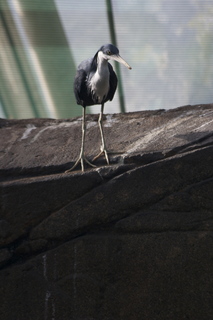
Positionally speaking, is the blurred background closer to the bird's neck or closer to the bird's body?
the bird's body

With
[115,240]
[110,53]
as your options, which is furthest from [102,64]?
[115,240]

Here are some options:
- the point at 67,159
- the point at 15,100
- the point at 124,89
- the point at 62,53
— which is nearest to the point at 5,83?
the point at 15,100

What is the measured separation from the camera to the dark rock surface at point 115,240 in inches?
124

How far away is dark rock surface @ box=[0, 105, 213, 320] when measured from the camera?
3152mm

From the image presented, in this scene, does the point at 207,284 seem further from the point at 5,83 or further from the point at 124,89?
the point at 5,83

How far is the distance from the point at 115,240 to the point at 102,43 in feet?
8.88

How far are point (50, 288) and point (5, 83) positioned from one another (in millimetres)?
2859

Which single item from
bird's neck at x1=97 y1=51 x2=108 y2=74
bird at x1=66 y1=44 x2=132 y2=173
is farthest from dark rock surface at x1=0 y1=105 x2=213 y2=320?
bird's neck at x1=97 y1=51 x2=108 y2=74

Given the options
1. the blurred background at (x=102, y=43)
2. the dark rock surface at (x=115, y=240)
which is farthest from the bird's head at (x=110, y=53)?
the blurred background at (x=102, y=43)

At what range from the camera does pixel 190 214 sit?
127 inches

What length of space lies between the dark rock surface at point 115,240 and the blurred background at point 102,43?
2.12 m

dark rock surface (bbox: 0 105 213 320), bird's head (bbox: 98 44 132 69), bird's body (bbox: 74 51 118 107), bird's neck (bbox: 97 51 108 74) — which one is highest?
bird's head (bbox: 98 44 132 69)

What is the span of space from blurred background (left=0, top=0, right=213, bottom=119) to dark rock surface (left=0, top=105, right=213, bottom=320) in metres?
2.12

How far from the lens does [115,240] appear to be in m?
3.21
